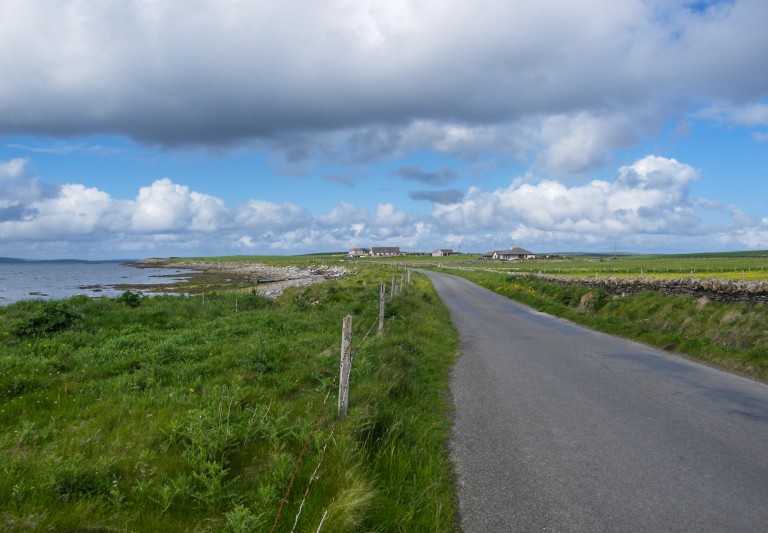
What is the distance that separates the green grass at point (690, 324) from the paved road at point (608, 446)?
4.18 feet

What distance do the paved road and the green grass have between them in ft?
4.18

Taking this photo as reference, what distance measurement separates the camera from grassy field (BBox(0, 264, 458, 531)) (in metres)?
4.07

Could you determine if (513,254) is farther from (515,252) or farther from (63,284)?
(63,284)

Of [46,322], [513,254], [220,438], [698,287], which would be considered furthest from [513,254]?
[220,438]

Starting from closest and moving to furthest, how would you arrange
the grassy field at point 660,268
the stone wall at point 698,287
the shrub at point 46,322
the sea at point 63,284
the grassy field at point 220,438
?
the grassy field at point 220,438 → the shrub at point 46,322 → the stone wall at point 698,287 → the grassy field at point 660,268 → the sea at point 63,284

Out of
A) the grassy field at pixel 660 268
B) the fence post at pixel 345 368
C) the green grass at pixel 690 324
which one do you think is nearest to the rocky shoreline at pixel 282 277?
the green grass at pixel 690 324

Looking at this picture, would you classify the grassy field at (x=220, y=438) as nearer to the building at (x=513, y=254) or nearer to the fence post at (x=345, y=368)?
the fence post at (x=345, y=368)

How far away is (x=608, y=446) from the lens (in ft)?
20.5

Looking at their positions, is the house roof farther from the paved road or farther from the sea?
the paved road

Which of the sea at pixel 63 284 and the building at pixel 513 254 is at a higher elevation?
the building at pixel 513 254

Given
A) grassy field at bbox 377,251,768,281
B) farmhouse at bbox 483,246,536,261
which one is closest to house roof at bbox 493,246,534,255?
farmhouse at bbox 483,246,536,261

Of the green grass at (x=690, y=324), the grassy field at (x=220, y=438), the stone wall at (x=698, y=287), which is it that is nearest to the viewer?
the grassy field at (x=220, y=438)

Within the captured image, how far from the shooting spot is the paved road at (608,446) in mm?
4629

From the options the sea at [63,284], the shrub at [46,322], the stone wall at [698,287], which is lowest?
the sea at [63,284]
